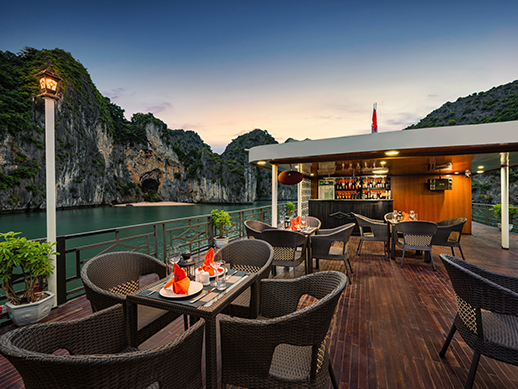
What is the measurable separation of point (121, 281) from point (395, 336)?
2.64 m

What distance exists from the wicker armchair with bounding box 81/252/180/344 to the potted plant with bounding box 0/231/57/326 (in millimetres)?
1028

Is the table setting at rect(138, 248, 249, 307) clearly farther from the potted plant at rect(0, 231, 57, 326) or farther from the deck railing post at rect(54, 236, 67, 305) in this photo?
the deck railing post at rect(54, 236, 67, 305)

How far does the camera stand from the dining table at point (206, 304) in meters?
1.28

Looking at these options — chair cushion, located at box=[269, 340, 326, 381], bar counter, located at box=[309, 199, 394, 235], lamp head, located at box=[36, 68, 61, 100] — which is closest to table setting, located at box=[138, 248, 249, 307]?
chair cushion, located at box=[269, 340, 326, 381]

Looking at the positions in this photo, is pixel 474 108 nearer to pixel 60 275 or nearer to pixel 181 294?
pixel 181 294

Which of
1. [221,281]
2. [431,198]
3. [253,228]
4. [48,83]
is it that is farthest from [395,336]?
[431,198]

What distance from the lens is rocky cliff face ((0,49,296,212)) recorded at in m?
28.6

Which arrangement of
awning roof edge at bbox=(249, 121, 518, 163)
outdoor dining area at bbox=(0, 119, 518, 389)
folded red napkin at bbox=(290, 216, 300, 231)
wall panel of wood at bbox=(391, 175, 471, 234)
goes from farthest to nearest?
1. wall panel of wood at bbox=(391, 175, 471, 234)
2. folded red napkin at bbox=(290, 216, 300, 231)
3. awning roof edge at bbox=(249, 121, 518, 163)
4. outdoor dining area at bbox=(0, 119, 518, 389)

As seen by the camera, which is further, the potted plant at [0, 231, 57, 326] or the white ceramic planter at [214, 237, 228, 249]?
the white ceramic planter at [214, 237, 228, 249]

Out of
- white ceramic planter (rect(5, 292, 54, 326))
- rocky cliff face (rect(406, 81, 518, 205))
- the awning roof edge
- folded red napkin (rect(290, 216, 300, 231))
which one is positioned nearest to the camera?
white ceramic planter (rect(5, 292, 54, 326))

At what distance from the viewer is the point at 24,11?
26.4m

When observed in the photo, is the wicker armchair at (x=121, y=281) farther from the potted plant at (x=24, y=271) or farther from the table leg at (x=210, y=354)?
the potted plant at (x=24, y=271)

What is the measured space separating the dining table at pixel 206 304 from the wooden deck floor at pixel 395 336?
862mm

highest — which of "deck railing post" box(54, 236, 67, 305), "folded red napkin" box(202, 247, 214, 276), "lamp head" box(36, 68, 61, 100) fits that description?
"lamp head" box(36, 68, 61, 100)
